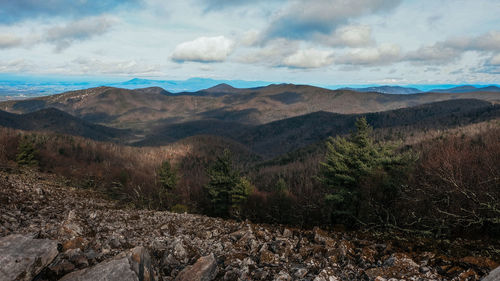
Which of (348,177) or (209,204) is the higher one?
(348,177)

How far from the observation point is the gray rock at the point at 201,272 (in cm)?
Answer: 665

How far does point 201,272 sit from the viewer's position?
6746mm

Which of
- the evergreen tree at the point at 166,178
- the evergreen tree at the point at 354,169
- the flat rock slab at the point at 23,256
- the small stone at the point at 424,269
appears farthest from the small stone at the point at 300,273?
the evergreen tree at the point at 166,178

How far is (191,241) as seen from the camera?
1047 centimetres

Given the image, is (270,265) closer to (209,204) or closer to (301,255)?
(301,255)

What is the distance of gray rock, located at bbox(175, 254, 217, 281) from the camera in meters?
6.65

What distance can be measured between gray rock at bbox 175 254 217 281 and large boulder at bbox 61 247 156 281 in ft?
2.99

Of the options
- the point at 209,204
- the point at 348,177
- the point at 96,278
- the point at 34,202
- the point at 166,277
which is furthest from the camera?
the point at 209,204

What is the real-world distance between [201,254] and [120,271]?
4022 millimetres

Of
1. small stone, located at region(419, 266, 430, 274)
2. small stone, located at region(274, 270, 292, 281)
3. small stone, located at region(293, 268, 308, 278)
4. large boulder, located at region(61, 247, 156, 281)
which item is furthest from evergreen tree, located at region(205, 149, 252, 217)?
large boulder, located at region(61, 247, 156, 281)

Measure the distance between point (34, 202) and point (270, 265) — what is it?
1396 cm

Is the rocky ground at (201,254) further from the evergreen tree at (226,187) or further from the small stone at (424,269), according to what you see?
the evergreen tree at (226,187)

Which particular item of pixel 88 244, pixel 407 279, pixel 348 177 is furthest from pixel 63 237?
pixel 348 177

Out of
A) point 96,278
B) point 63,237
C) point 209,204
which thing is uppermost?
point 96,278
